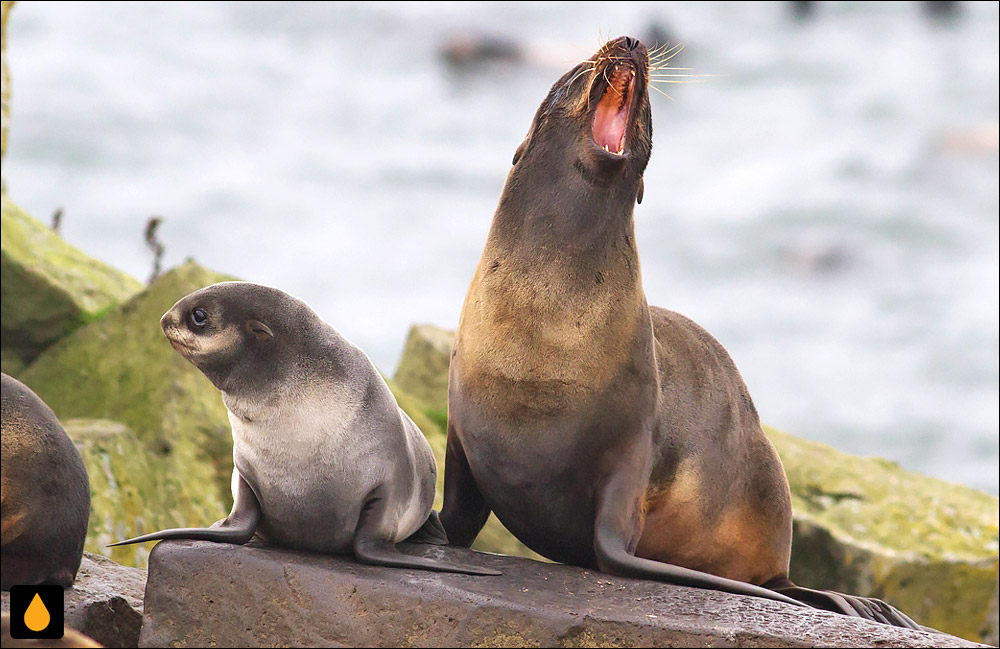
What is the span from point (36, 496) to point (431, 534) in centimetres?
138

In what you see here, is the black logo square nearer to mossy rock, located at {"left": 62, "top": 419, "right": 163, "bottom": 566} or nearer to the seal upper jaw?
the seal upper jaw

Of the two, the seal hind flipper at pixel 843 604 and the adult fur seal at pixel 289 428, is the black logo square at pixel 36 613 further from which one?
the seal hind flipper at pixel 843 604

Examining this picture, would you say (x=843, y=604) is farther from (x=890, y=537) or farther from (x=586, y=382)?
(x=890, y=537)

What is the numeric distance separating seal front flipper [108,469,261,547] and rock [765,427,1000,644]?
574 cm

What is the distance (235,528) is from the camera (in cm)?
354

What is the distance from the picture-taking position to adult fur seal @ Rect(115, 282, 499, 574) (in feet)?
11.6

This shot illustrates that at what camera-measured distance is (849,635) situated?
3.11 meters

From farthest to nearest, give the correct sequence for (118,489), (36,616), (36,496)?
(118,489) → (36,496) → (36,616)

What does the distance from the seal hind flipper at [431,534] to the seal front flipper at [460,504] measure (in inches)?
1.3

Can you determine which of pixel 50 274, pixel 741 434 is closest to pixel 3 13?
pixel 50 274

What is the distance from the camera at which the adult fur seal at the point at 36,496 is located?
3.35 m

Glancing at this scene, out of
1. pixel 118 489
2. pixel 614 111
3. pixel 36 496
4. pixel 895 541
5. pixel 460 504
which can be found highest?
pixel 614 111

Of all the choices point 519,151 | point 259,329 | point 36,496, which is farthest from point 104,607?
point 519,151

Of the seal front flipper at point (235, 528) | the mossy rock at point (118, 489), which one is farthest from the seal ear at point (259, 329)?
the mossy rock at point (118, 489)
